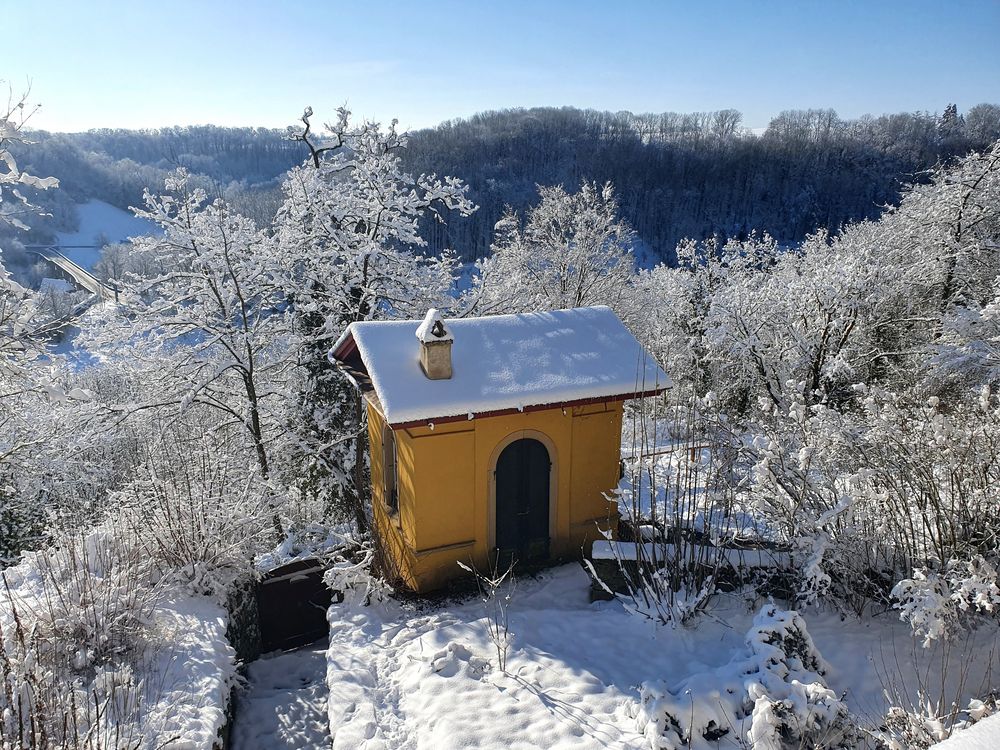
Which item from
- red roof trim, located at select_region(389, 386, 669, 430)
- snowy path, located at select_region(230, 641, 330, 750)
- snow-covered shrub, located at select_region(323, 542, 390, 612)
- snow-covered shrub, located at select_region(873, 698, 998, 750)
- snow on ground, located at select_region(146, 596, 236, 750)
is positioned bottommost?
snowy path, located at select_region(230, 641, 330, 750)

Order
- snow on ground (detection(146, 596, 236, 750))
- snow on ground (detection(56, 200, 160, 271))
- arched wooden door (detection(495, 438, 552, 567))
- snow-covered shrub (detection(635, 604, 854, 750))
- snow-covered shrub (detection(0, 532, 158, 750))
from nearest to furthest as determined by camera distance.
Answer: snow-covered shrub (detection(635, 604, 854, 750)) → snow-covered shrub (detection(0, 532, 158, 750)) → snow on ground (detection(146, 596, 236, 750)) → arched wooden door (detection(495, 438, 552, 567)) → snow on ground (detection(56, 200, 160, 271))

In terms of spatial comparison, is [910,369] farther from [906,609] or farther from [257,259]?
[257,259]

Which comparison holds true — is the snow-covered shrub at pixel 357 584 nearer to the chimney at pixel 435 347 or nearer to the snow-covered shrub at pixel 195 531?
the snow-covered shrub at pixel 195 531

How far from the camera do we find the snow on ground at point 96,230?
75812mm

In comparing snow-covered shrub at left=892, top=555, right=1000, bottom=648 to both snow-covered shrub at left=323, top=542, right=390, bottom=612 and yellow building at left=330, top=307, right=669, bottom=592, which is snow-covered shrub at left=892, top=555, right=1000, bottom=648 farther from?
snow-covered shrub at left=323, top=542, right=390, bottom=612

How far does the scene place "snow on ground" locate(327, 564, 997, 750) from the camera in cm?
549

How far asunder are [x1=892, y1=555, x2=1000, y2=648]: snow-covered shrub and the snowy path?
6249 millimetres

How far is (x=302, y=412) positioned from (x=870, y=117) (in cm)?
12879

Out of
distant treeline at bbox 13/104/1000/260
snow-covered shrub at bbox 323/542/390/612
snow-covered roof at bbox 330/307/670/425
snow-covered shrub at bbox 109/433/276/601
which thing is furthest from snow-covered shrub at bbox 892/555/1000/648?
distant treeline at bbox 13/104/1000/260

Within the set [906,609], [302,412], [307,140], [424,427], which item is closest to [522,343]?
[424,427]

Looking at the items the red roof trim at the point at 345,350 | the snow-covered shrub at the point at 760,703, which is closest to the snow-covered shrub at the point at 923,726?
the snow-covered shrub at the point at 760,703

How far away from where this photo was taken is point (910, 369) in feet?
53.1

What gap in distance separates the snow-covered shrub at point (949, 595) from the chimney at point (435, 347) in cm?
541

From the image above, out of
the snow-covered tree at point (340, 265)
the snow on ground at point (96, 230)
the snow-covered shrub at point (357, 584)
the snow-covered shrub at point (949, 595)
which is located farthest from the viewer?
the snow on ground at point (96, 230)
